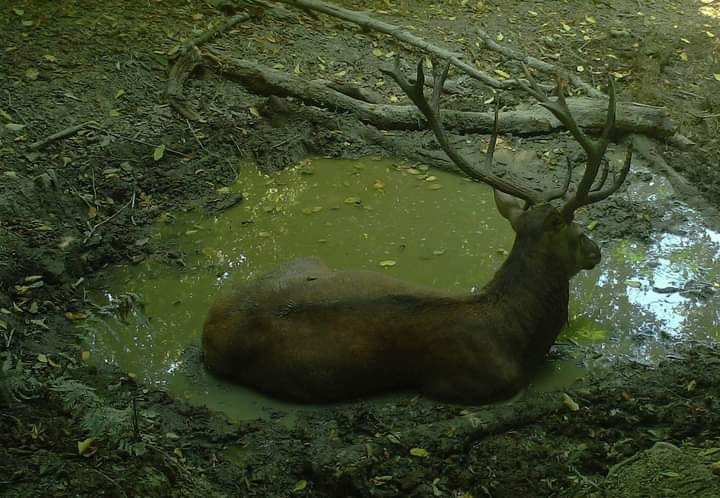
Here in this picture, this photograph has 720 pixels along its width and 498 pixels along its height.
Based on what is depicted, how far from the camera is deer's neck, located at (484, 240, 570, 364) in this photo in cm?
535

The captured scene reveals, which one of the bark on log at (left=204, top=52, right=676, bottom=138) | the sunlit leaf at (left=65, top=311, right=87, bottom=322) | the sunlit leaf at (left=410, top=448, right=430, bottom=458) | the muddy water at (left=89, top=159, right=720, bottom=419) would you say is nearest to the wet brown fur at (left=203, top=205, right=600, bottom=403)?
the muddy water at (left=89, top=159, right=720, bottom=419)

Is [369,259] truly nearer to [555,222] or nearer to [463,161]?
[463,161]

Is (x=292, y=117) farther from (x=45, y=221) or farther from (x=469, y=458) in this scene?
(x=469, y=458)

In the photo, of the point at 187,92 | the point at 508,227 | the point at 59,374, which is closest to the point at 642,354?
the point at 508,227

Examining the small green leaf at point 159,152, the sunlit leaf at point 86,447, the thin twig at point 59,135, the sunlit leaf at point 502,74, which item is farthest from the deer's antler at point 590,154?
the sunlit leaf at point 502,74

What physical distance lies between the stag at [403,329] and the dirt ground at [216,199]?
19cm

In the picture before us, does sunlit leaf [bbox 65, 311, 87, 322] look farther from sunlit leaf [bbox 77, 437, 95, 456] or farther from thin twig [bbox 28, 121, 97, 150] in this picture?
thin twig [bbox 28, 121, 97, 150]

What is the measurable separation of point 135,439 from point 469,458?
1702mm

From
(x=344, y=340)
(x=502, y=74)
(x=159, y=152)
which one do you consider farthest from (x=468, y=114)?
(x=344, y=340)

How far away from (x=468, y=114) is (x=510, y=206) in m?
3.25

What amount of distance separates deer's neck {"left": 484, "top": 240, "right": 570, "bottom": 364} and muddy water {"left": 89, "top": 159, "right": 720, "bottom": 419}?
281 mm

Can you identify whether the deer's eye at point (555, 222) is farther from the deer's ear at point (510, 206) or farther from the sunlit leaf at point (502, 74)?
the sunlit leaf at point (502, 74)

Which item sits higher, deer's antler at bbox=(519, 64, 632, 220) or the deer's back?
deer's antler at bbox=(519, 64, 632, 220)

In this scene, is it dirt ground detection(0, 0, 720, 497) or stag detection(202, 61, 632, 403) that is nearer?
dirt ground detection(0, 0, 720, 497)
